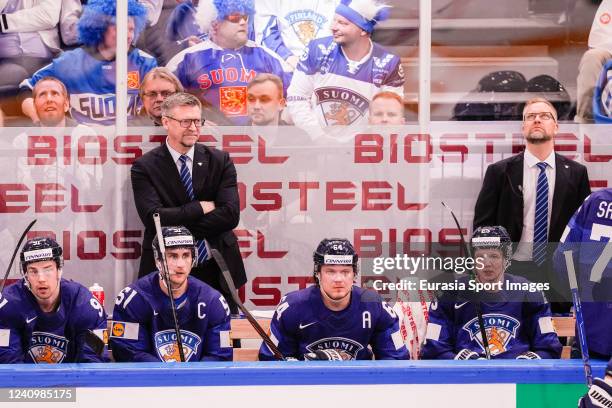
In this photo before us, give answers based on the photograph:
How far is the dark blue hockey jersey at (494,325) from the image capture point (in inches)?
173

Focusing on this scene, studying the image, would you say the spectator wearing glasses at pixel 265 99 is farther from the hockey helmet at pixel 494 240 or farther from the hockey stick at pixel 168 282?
the hockey helmet at pixel 494 240

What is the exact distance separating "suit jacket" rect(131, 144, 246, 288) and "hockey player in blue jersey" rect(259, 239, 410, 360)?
31.5 inches

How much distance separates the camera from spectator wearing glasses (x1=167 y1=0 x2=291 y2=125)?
5297 mm

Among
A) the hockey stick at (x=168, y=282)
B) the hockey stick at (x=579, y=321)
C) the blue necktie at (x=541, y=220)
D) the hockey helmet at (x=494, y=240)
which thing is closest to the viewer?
the hockey stick at (x=579, y=321)

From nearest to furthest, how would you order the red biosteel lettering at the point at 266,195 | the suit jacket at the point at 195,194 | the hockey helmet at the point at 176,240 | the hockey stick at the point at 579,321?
the hockey stick at the point at 579,321 < the hockey helmet at the point at 176,240 < the suit jacket at the point at 195,194 < the red biosteel lettering at the point at 266,195

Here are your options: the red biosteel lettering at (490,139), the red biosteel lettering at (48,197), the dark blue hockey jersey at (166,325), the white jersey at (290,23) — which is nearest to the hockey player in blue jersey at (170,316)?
the dark blue hockey jersey at (166,325)

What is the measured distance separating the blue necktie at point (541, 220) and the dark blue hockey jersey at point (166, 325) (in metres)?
1.55

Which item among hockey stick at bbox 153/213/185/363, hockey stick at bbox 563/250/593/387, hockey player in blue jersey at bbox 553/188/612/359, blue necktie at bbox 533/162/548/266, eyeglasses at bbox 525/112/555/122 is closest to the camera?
hockey stick at bbox 563/250/593/387

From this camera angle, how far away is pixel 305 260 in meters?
5.34

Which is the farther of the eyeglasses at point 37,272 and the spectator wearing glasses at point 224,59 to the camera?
the spectator wearing glasses at point 224,59

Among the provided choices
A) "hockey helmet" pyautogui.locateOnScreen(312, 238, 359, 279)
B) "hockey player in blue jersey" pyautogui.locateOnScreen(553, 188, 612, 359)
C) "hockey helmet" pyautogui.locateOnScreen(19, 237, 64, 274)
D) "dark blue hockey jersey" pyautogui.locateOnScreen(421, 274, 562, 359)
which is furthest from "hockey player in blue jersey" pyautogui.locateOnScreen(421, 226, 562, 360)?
"hockey helmet" pyautogui.locateOnScreen(19, 237, 64, 274)

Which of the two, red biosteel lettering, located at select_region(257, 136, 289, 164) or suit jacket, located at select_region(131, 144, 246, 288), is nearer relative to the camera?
suit jacket, located at select_region(131, 144, 246, 288)

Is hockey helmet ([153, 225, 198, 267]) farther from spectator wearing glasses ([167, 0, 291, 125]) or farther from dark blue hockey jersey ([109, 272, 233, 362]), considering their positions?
spectator wearing glasses ([167, 0, 291, 125])

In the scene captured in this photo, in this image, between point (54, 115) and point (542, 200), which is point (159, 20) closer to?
point (54, 115)
